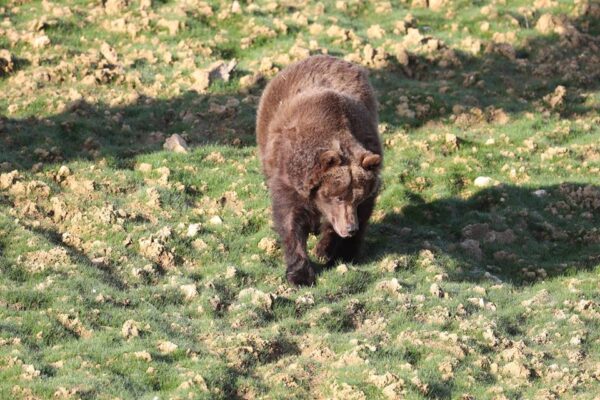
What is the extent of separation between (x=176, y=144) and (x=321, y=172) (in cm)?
495

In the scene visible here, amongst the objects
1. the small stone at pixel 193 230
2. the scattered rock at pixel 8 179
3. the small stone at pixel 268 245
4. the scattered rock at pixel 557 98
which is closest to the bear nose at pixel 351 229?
the small stone at pixel 268 245

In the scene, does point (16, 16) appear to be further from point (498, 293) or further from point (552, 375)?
point (552, 375)

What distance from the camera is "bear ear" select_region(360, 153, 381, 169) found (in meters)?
11.6

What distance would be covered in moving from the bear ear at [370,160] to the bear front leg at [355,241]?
97 cm

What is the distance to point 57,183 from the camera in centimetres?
1443

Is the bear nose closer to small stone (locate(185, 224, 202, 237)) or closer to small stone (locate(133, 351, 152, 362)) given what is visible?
small stone (locate(185, 224, 202, 237))

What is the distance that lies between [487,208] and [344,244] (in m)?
3.52

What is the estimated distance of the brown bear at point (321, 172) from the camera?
11758 millimetres

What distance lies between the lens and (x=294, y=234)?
12242 millimetres

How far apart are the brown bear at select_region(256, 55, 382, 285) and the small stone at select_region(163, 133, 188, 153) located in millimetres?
2960

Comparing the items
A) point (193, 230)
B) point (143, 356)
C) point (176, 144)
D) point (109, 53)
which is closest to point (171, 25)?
point (109, 53)

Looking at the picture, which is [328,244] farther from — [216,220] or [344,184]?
[216,220]

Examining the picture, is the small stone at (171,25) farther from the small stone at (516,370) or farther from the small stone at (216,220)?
the small stone at (516,370)

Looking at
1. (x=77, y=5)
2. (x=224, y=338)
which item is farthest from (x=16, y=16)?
(x=224, y=338)
